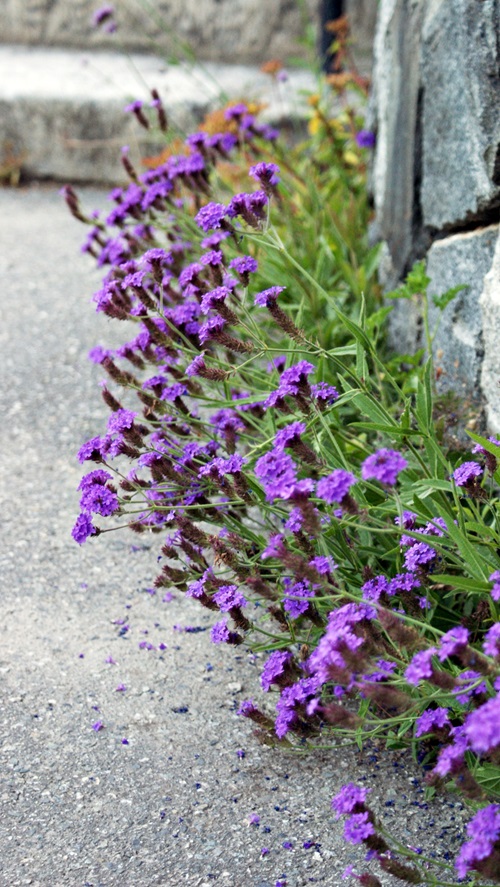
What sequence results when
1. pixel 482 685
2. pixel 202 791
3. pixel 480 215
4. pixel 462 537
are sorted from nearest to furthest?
pixel 482 685, pixel 462 537, pixel 202 791, pixel 480 215

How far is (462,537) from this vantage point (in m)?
1.99

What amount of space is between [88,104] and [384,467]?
5.51m

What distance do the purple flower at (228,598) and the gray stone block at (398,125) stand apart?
5.84 ft

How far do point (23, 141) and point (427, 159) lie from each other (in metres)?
4.26

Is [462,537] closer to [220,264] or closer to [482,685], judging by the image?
[482,685]

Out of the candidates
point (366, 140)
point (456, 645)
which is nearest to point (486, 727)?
point (456, 645)

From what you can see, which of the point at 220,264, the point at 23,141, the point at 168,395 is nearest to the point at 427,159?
the point at 220,264

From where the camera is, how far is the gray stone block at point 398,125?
3424 millimetres

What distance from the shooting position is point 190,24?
6.77 metres

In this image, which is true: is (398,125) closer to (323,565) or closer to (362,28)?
(323,565)

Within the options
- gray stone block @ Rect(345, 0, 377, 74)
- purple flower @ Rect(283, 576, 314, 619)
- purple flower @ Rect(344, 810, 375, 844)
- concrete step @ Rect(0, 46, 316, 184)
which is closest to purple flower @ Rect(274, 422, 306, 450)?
purple flower @ Rect(283, 576, 314, 619)

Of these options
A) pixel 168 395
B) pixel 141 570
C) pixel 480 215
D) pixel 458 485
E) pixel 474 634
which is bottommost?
pixel 141 570

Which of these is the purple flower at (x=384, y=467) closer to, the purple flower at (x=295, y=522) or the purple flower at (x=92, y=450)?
the purple flower at (x=295, y=522)

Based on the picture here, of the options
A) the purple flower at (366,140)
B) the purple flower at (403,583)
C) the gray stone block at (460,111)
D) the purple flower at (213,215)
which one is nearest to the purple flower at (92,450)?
the purple flower at (213,215)
